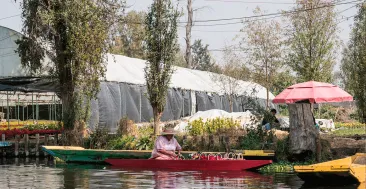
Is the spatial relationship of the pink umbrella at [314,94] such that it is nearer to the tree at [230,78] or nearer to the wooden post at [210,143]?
the wooden post at [210,143]

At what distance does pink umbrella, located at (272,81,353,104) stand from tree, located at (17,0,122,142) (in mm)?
9675

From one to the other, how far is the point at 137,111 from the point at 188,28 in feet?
72.5

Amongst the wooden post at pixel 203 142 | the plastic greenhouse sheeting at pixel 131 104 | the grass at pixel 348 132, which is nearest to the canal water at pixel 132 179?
the wooden post at pixel 203 142

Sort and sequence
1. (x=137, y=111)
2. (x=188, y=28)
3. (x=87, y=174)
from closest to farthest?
(x=87, y=174) → (x=137, y=111) → (x=188, y=28)

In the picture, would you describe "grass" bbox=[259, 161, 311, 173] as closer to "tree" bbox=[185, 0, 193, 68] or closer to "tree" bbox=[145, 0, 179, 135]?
"tree" bbox=[145, 0, 179, 135]

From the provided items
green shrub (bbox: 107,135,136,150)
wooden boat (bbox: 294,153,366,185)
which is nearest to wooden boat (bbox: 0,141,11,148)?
green shrub (bbox: 107,135,136,150)

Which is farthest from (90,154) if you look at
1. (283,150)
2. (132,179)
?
(283,150)

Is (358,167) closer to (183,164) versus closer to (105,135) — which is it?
(183,164)

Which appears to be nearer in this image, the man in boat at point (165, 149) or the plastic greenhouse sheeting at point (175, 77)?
the man in boat at point (165, 149)

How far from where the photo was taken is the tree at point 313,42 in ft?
122

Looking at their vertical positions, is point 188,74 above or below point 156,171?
above

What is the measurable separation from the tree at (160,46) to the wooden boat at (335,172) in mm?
12258

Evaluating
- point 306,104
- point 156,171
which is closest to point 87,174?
point 156,171

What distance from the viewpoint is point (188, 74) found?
5312cm
